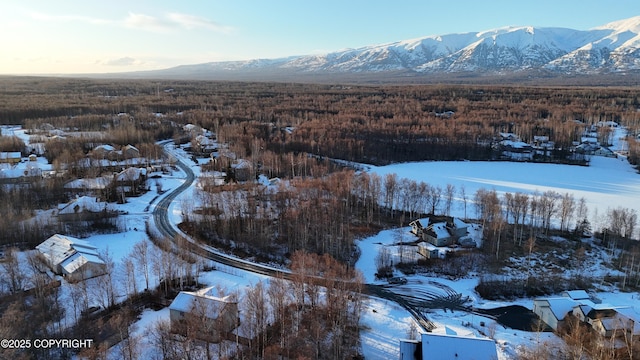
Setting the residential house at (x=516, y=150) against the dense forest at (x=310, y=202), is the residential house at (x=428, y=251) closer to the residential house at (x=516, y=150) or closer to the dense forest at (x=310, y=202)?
the dense forest at (x=310, y=202)

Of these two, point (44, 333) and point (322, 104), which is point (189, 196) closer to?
point (44, 333)

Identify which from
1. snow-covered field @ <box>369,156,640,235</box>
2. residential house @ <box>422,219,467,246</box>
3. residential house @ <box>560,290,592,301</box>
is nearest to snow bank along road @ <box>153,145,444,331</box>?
residential house @ <box>422,219,467,246</box>

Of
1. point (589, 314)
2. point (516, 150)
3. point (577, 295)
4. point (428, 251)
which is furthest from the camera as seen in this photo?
point (516, 150)

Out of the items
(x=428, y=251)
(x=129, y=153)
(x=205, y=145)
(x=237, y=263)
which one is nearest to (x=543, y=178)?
(x=428, y=251)

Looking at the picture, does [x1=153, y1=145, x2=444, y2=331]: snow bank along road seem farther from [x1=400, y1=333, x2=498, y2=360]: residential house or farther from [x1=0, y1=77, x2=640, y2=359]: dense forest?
[x1=400, y1=333, x2=498, y2=360]: residential house

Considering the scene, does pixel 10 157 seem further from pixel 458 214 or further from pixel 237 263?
pixel 458 214

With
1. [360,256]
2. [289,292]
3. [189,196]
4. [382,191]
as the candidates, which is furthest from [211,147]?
[289,292]
